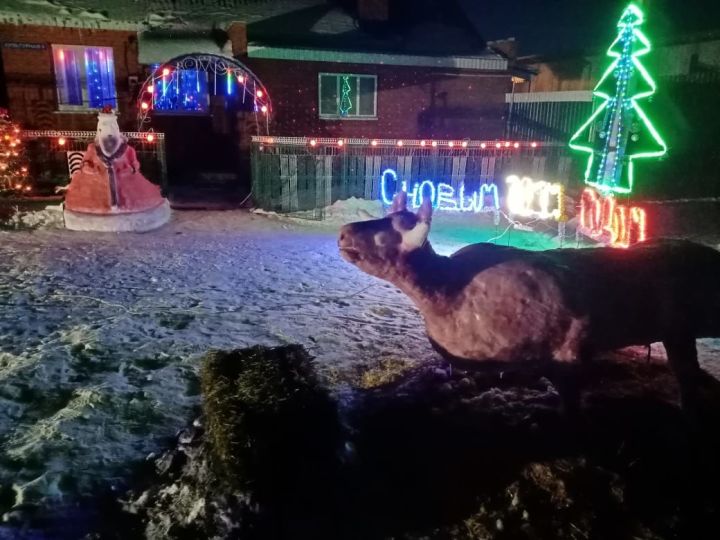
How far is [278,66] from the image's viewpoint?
58.4 ft

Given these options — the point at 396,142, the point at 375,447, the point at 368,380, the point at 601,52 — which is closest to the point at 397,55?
the point at 396,142

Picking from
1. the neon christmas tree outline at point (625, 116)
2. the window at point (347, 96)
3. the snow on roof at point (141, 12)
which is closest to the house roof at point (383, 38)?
the snow on roof at point (141, 12)

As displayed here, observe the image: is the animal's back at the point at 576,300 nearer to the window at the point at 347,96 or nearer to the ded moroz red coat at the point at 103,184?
the ded moroz red coat at the point at 103,184

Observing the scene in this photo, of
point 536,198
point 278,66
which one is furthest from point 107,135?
point 536,198

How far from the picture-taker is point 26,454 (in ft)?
12.7

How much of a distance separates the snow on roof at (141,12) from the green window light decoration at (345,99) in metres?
3.18

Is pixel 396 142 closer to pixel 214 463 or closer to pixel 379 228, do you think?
pixel 379 228

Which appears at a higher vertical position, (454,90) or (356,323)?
(454,90)

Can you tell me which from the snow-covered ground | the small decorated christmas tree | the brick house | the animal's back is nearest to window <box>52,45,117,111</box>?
the brick house

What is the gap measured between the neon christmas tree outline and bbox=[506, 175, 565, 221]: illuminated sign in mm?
1072

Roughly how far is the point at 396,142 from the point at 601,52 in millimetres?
9997

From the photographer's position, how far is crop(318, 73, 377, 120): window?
18562mm

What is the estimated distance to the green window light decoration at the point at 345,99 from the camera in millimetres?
18656

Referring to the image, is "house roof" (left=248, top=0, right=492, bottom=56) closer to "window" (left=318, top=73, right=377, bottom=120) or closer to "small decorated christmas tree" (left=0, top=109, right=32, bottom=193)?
"window" (left=318, top=73, right=377, bottom=120)
